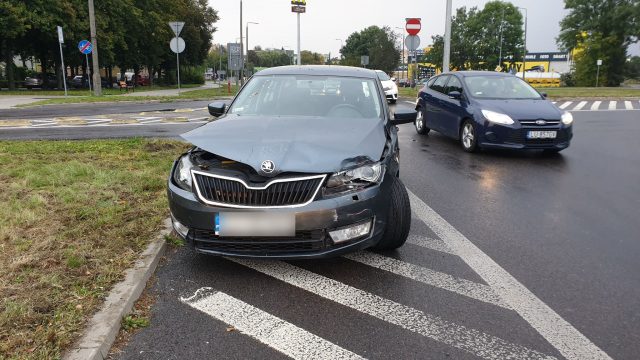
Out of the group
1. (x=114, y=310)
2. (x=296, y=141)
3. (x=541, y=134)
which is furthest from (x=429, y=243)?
(x=541, y=134)

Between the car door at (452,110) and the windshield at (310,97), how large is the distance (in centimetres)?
532

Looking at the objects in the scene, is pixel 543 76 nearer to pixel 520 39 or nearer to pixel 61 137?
pixel 520 39

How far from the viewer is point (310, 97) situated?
5.34m

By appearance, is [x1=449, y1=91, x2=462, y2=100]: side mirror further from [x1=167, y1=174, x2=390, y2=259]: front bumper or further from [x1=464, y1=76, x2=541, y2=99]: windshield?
[x1=167, y1=174, x2=390, y2=259]: front bumper

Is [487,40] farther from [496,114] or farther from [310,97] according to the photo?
[310,97]

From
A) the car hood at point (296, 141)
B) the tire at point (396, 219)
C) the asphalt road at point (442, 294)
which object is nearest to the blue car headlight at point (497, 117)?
the asphalt road at point (442, 294)

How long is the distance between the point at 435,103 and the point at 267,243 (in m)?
9.01

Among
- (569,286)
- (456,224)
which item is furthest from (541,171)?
(569,286)

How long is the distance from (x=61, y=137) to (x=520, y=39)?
94.1 m

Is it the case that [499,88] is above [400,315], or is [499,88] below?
above

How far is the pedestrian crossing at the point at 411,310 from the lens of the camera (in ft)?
9.77

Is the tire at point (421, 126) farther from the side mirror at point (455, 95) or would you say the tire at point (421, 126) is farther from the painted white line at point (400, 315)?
the painted white line at point (400, 315)

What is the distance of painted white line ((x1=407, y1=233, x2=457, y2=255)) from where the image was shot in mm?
4661

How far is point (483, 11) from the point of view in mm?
93312
